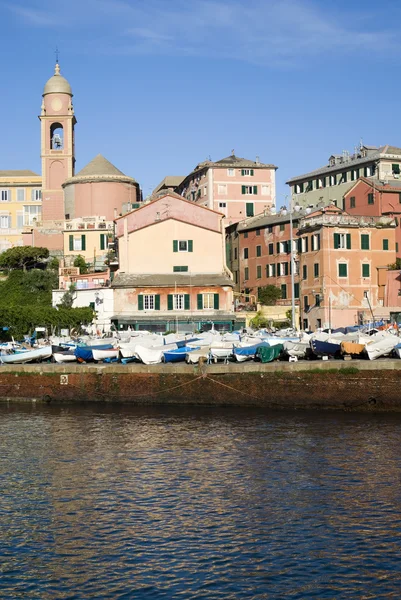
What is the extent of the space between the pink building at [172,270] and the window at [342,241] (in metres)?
9.94

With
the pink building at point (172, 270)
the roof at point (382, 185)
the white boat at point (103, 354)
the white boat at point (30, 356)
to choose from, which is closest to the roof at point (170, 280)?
the pink building at point (172, 270)

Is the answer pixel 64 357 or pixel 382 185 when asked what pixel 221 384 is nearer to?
pixel 64 357

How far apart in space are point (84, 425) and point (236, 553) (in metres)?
22.2

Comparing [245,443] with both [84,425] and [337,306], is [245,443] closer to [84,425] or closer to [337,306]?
[84,425]

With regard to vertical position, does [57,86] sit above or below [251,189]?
above

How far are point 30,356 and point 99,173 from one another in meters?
56.2

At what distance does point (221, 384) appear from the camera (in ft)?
165

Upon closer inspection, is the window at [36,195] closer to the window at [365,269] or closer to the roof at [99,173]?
the roof at [99,173]

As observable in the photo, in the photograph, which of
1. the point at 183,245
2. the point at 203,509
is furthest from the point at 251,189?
the point at 203,509

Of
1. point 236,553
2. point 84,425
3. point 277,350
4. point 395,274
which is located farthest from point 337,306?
point 236,553

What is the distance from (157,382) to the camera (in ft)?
171

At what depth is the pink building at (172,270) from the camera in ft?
259

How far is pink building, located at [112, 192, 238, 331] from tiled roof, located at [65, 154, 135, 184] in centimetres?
2636

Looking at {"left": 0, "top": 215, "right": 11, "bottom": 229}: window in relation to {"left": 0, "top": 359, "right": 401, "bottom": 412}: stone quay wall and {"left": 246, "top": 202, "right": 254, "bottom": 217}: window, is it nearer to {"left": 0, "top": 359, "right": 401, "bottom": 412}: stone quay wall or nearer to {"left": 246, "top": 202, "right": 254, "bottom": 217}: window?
{"left": 246, "top": 202, "right": 254, "bottom": 217}: window
